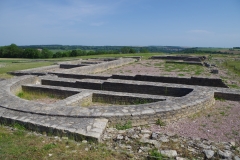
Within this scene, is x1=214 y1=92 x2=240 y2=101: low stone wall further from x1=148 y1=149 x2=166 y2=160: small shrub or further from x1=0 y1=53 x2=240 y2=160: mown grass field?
x1=0 y1=53 x2=240 y2=160: mown grass field

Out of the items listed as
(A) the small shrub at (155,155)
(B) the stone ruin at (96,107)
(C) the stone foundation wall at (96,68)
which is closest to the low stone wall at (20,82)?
(B) the stone ruin at (96,107)

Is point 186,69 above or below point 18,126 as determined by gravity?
above

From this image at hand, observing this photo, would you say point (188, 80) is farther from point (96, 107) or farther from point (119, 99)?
point (96, 107)

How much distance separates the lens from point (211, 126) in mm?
5805

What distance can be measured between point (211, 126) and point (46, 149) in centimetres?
458

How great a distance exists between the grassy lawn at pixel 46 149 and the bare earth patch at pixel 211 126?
6.59 feet

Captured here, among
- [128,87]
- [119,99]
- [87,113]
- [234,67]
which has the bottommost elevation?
[119,99]

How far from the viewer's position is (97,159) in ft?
12.7

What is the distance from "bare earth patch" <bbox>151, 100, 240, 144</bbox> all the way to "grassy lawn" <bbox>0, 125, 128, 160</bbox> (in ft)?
6.59

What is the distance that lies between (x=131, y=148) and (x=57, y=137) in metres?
1.84

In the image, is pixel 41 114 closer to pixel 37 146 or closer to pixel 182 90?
pixel 37 146

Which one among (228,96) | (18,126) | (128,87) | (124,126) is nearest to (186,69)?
(228,96)

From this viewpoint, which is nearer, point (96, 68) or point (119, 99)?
point (119, 99)

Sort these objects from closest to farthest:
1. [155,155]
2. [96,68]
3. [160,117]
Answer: [155,155]
[160,117]
[96,68]
